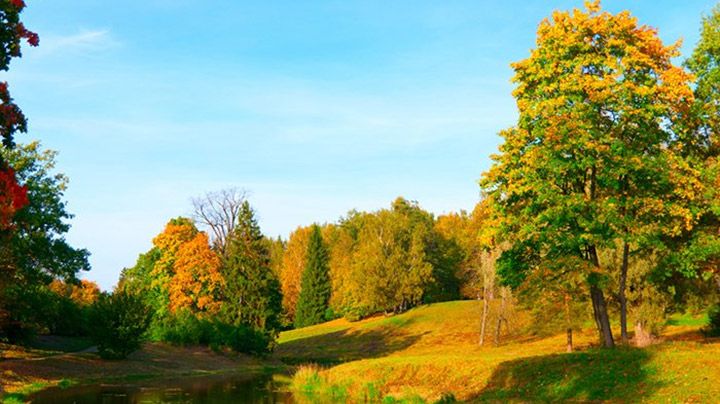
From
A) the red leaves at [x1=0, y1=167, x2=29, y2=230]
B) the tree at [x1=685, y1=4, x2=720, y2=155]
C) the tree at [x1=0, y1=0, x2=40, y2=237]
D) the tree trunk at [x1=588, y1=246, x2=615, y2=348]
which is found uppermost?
the tree at [x1=685, y1=4, x2=720, y2=155]

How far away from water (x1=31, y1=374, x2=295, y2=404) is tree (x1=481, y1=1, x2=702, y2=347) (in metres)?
14.4

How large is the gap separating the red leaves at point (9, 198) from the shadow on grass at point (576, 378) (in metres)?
19.6

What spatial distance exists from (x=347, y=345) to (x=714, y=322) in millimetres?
43807

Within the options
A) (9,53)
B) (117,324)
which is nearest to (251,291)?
(117,324)

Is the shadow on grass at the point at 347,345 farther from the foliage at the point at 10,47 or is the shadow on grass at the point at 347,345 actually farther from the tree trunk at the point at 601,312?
the foliage at the point at 10,47

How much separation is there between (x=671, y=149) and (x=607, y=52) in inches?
221

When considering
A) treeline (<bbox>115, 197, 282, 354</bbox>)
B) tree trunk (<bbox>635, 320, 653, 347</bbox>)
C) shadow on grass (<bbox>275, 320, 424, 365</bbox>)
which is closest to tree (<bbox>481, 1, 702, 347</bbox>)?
tree trunk (<bbox>635, 320, 653, 347</bbox>)

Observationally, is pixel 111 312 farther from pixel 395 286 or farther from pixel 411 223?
pixel 411 223

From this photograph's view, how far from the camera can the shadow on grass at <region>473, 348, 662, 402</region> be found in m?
23.5

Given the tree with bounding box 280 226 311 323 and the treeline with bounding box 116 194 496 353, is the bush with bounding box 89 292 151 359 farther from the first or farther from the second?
the tree with bounding box 280 226 311 323

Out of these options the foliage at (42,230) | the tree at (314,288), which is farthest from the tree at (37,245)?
the tree at (314,288)

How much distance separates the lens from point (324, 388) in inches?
1340

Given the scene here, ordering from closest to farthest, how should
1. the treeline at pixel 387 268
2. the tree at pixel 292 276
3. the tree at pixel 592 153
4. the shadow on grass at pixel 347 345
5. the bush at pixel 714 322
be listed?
the tree at pixel 592 153 < the bush at pixel 714 322 < the shadow on grass at pixel 347 345 < the treeline at pixel 387 268 < the tree at pixel 292 276

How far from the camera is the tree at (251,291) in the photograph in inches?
2266
